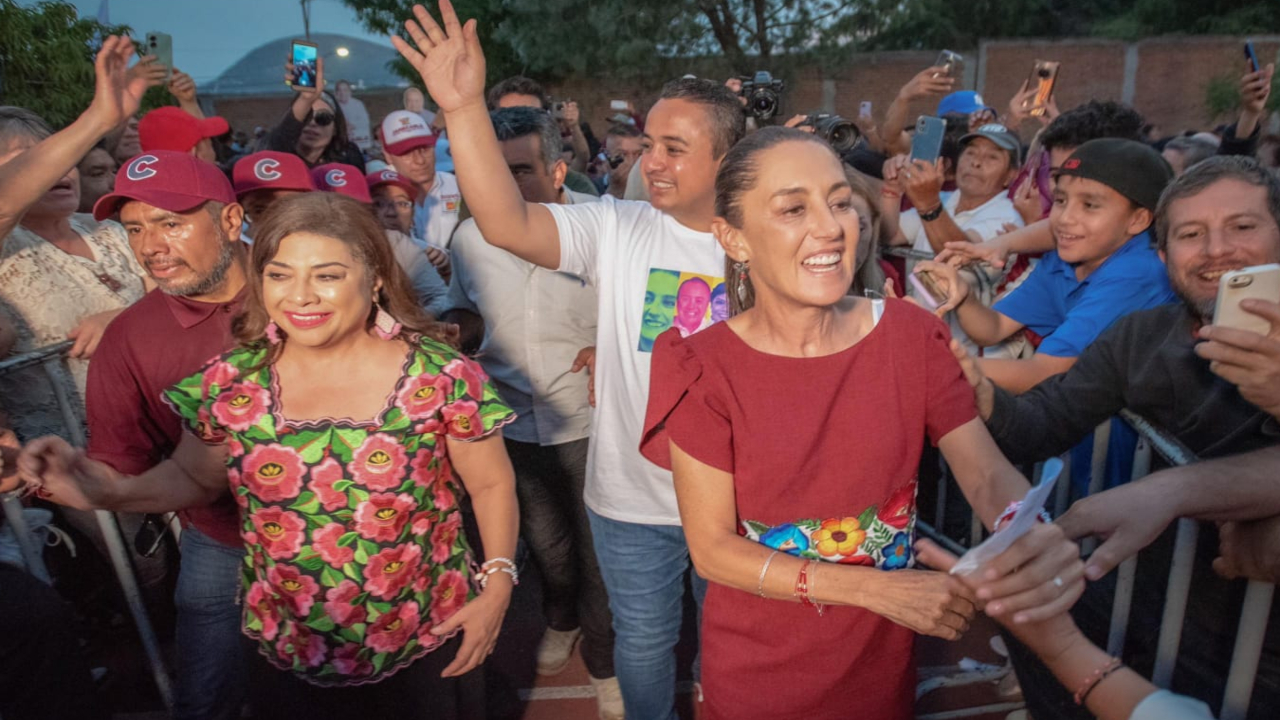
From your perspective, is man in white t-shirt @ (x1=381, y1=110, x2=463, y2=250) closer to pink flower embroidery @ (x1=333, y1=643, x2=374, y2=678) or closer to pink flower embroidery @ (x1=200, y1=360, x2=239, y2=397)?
pink flower embroidery @ (x1=200, y1=360, x2=239, y2=397)

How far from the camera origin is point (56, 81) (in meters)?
7.03

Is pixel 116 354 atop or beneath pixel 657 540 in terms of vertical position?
atop

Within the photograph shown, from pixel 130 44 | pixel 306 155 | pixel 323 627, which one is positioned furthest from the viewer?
pixel 306 155

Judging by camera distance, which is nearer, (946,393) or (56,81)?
(946,393)

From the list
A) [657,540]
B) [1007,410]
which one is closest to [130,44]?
[657,540]

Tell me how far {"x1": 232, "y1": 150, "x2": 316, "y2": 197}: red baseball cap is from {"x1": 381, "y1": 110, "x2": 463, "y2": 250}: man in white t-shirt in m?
1.68

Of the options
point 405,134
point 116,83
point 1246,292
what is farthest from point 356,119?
point 1246,292

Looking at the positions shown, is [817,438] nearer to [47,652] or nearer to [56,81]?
[47,652]

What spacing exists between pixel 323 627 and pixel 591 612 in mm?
1351

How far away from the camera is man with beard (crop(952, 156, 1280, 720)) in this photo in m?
1.71

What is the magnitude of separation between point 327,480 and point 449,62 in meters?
1.12

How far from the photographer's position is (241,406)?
2139 millimetres

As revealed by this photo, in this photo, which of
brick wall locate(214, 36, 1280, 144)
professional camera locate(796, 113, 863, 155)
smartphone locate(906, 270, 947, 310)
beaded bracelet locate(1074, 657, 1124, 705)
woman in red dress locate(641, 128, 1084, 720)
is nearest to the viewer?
beaded bracelet locate(1074, 657, 1124, 705)

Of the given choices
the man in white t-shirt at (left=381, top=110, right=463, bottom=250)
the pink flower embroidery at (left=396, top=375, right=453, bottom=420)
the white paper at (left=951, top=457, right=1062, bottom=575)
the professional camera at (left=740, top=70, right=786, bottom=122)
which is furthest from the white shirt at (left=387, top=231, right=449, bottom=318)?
the white paper at (left=951, top=457, right=1062, bottom=575)
